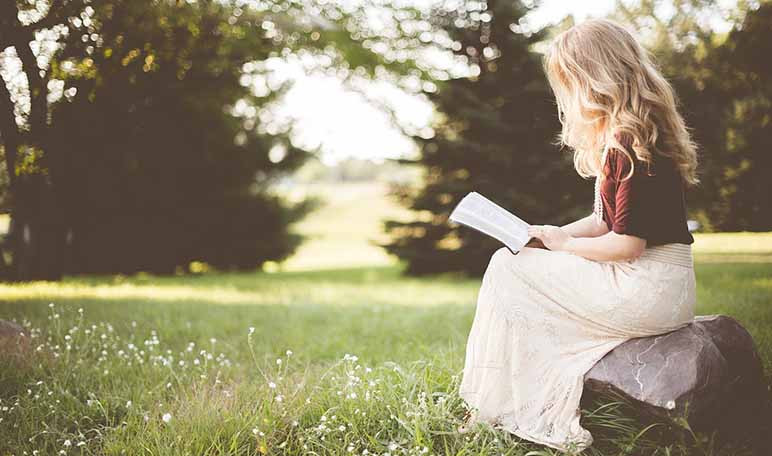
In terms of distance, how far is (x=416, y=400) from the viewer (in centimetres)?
303

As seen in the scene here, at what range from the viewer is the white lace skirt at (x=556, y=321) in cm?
260

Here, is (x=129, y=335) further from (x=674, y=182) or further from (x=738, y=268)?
(x=738, y=268)

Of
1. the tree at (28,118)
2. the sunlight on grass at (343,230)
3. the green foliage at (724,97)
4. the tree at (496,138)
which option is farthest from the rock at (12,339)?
the green foliage at (724,97)

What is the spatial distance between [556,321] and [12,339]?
359 cm

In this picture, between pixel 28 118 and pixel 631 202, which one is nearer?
pixel 631 202

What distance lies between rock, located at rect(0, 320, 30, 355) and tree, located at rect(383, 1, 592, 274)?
660 cm

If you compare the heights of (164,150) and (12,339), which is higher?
(164,150)

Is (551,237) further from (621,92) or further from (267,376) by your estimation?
(267,376)

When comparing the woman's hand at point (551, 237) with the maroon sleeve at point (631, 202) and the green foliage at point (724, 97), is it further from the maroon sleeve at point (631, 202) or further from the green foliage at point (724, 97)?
the green foliage at point (724, 97)

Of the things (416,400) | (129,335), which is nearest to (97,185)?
(129,335)

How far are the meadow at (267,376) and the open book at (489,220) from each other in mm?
864

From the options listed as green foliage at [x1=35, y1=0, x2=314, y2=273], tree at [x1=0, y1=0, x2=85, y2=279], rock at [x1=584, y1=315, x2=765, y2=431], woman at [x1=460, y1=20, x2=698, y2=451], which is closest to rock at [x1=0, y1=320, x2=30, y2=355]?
tree at [x1=0, y1=0, x2=85, y2=279]

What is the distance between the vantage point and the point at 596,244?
268 cm

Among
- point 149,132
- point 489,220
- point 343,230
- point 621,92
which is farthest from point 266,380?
point 343,230
